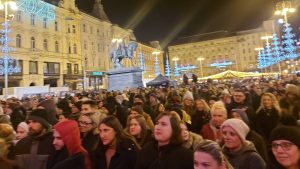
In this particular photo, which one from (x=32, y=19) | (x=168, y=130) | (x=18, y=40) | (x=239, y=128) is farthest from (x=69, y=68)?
(x=239, y=128)

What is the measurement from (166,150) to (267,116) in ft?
13.8

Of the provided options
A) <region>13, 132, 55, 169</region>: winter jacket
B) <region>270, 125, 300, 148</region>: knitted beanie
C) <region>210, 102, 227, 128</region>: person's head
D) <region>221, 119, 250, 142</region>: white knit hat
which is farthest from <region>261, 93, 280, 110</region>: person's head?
<region>13, 132, 55, 169</region>: winter jacket

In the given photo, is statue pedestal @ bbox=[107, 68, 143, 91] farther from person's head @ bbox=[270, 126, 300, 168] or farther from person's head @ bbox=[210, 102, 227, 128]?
person's head @ bbox=[270, 126, 300, 168]

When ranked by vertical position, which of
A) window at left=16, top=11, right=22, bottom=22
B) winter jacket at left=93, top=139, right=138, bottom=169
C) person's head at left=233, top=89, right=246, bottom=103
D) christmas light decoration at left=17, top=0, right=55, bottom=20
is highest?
christmas light decoration at left=17, top=0, right=55, bottom=20

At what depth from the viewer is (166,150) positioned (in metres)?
3.89

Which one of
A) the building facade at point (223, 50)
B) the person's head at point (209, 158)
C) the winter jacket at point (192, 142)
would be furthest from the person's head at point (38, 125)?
the building facade at point (223, 50)

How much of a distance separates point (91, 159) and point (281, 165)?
251cm

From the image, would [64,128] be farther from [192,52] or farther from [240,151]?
[192,52]

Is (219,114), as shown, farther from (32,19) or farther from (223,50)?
(223,50)

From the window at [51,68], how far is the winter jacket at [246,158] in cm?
4750

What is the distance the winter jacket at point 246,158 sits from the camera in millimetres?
3602

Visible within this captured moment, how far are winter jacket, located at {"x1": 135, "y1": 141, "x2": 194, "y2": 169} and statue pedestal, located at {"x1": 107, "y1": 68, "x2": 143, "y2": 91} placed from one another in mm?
29360

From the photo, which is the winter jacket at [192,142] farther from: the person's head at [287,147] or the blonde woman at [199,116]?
the blonde woman at [199,116]

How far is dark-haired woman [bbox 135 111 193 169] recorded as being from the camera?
3.75 meters
